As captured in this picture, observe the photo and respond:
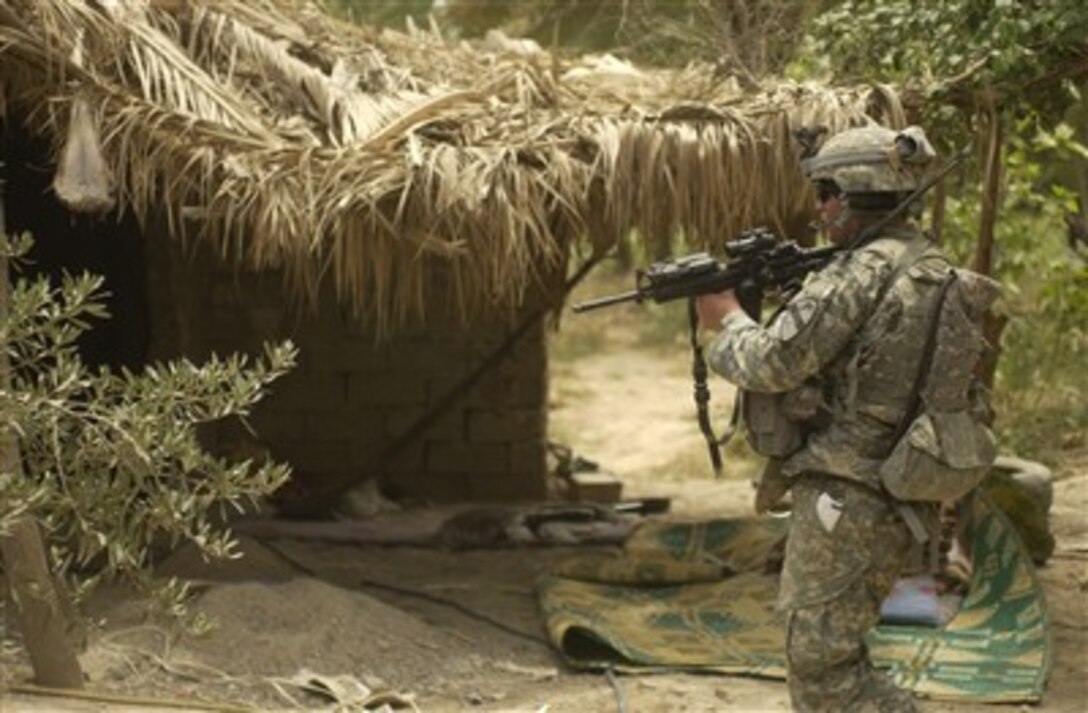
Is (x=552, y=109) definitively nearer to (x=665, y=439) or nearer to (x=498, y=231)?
(x=498, y=231)

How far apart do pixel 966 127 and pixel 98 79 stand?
3.32 metres

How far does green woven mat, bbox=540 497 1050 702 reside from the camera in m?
7.30

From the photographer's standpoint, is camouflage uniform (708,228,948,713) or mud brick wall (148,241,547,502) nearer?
camouflage uniform (708,228,948,713)

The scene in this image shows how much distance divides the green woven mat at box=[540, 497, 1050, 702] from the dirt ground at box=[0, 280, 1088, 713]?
113mm

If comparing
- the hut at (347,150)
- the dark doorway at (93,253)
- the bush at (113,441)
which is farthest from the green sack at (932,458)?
the dark doorway at (93,253)

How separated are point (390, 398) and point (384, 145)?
3.32 m

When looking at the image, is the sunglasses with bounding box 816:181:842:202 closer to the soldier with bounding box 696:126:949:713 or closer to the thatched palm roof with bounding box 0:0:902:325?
the soldier with bounding box 696:126:949:713

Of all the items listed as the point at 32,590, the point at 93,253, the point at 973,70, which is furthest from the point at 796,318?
the point at 93,253

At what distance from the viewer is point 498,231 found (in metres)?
7.62

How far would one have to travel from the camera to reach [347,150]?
7.71 m

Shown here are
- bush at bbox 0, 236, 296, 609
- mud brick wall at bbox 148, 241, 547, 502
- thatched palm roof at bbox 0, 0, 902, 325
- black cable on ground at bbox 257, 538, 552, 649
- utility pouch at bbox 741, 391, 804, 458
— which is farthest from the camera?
mud brick wall at bbox 148, 241, 547, 502

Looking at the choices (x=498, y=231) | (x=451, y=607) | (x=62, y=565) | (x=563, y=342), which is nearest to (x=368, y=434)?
(x=451, y=607)

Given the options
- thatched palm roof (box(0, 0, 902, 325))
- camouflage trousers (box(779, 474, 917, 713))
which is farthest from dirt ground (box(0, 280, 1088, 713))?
thatched palm roof (box(0, 0, 902, 325))

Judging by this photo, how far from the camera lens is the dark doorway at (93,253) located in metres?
9.34
